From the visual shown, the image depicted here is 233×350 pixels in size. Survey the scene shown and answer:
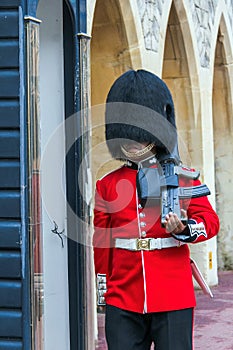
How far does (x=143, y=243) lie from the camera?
10.0 feet

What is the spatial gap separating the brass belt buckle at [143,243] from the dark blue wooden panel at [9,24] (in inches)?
43.0

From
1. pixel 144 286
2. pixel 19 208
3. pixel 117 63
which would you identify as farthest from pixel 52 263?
pixel 117 63

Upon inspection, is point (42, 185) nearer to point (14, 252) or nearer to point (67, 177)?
point (67, 177)

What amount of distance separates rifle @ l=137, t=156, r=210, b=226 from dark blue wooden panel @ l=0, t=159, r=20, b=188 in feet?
2.25

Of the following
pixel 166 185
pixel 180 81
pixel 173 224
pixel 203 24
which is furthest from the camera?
pixel 203 24

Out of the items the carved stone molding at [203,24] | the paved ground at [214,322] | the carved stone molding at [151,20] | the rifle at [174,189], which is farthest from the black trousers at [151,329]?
the carved stone molding at [203,24]

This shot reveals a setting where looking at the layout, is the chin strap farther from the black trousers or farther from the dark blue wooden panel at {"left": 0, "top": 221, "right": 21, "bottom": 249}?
the dark blue wooden panel at {"left": 0, "top": 221, "right": 21, "bottom": 249}

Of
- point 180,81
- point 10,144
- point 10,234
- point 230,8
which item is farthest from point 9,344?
point 230,8

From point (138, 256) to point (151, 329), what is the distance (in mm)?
267

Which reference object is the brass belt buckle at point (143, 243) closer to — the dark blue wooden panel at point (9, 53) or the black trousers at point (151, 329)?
the black trousers at point (151, 329)

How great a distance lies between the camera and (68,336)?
13.1 feet

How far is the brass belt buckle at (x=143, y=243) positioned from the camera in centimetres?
305

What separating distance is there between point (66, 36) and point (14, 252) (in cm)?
106

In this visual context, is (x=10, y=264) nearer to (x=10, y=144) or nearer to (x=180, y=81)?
(x=10, y=144)
